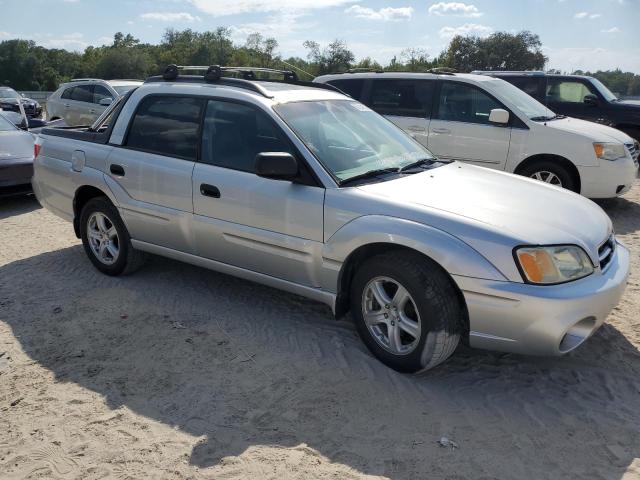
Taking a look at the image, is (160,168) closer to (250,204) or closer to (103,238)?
(250,204)

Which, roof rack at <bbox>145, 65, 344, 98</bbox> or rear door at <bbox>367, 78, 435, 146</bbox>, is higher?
roof rack at <bbox>145, 65, 344, 98</bbox>

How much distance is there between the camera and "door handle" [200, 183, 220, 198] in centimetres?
414

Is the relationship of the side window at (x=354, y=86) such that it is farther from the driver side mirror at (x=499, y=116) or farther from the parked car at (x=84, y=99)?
the parked car at (x=84, y=99)

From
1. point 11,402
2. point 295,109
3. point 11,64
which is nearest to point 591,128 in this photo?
point 295,109

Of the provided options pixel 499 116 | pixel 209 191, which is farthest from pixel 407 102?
pixel 209 191

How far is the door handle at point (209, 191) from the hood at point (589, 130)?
5.00m

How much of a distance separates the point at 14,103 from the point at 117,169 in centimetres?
2015

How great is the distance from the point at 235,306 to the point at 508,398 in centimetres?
222

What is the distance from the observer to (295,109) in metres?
4.13

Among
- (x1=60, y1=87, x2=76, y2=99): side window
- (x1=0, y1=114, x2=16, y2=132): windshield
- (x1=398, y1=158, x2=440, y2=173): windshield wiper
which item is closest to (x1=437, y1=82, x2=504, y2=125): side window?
(x1=398, y1=158, x2=440, y2=173): windshield wiper

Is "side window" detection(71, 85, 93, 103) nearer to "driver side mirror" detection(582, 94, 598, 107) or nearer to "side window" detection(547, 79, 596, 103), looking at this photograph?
"side window" detection(547, 79, 596, 103)

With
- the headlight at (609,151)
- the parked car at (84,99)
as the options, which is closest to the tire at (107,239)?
the headlight at (609,151)

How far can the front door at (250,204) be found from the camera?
12.3 ft

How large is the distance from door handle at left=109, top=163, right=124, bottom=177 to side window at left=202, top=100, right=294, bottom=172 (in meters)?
0.90
